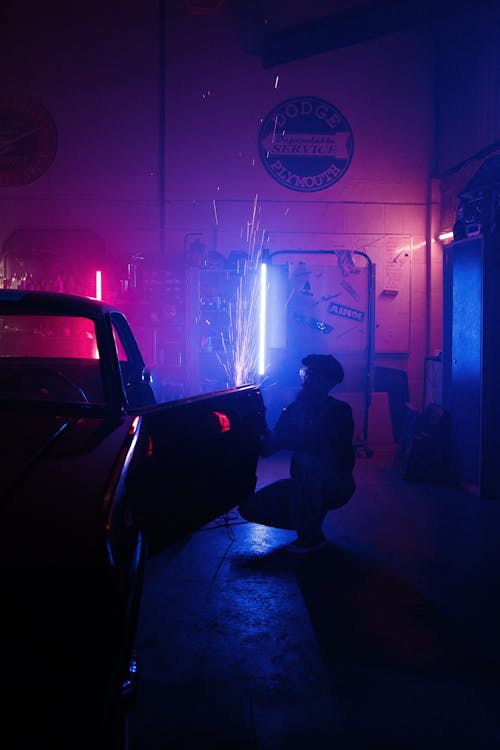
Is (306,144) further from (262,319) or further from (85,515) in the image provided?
(85,515)

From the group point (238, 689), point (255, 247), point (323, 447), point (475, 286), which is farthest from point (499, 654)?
point (255, 247)

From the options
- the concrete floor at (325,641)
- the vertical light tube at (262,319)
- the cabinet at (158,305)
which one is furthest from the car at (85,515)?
the cabinet at (158,305)

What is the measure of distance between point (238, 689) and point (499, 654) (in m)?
1.24

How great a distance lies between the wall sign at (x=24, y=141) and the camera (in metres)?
8.89

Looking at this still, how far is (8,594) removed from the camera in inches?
65.1

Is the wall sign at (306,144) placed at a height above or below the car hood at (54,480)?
above

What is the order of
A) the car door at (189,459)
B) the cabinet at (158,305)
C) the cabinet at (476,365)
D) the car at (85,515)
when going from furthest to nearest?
the cabinet at (158,305) → the cabinet at (476,365) → the car door at (189,459) → the car at (85,515)

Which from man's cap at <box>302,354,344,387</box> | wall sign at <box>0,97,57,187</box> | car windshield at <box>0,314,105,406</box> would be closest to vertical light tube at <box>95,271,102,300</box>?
wall sign at <box>0,97,57,187</box>

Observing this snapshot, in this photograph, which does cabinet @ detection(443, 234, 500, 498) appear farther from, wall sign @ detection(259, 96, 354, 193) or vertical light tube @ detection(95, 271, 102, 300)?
vertical light tube @ detection(95, 271, 102, 300)

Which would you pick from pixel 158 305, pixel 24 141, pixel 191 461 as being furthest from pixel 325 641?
pixel 24 141

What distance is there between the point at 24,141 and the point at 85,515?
8.23m

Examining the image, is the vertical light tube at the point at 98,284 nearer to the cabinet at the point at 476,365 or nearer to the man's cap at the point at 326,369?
the cabinet at the point at 476,365

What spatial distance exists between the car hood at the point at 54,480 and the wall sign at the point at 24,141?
724cm

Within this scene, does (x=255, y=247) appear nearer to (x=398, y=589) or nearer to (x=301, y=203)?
(x=301, y=203)
